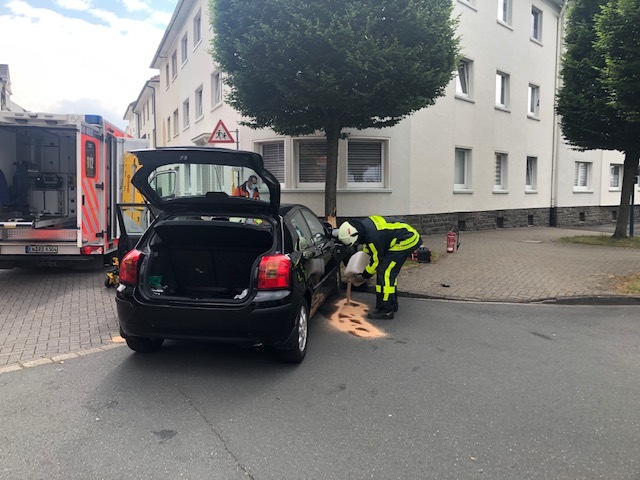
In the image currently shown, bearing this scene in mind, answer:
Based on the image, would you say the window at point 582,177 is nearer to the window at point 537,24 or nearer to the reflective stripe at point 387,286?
the window at point 537,24

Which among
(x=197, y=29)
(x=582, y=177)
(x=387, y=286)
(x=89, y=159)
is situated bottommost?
(x=387, y=286)

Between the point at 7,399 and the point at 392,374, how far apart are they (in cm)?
298

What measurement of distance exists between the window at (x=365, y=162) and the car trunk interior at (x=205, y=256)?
930 cm

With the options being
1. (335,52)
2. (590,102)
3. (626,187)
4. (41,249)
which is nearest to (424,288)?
(335,52)

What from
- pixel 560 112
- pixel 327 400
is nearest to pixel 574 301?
pixel 327 400

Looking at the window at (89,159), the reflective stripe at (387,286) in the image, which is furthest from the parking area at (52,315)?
Answer: the reflective stripe at (387,286)

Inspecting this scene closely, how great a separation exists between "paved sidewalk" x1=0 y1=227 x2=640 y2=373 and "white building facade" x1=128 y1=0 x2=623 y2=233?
124 inches

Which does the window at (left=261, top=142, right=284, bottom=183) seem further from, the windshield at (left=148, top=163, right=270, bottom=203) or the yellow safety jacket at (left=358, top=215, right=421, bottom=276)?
the yellow safety jacket at (left=358, top=215, right=421, bottom=276)

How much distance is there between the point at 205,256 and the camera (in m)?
4.88

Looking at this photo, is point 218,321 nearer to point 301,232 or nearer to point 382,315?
point 301,232

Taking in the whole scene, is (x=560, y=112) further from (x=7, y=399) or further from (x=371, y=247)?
(x=7, y=399)

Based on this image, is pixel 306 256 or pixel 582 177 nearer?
pixel 306 256

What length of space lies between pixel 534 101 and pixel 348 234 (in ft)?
56.0

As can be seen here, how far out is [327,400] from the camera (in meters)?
3.69
